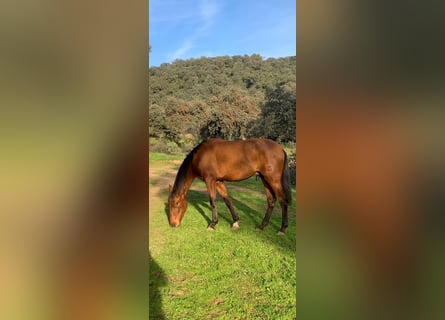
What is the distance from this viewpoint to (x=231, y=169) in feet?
19.1

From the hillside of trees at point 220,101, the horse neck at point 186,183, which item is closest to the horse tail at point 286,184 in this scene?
the horse neck at point 186,183

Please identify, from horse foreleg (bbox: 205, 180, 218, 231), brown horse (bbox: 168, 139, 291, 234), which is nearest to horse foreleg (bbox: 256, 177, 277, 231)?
brown horse (bbox: 168, 139, 291, 234)

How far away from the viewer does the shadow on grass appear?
2.83m

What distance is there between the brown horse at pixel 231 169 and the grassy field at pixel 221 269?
42cm

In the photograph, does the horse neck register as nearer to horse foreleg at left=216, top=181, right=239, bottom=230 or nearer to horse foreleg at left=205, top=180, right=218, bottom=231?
horse foreleg at left=205, top=180, right=218, bottom=231

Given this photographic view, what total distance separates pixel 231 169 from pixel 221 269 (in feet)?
7.90

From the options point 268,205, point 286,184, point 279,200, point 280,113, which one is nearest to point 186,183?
point 268,205

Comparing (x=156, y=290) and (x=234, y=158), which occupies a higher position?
(x=234, y=158)

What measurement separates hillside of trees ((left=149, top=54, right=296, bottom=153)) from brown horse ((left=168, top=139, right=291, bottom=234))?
6.58 meters

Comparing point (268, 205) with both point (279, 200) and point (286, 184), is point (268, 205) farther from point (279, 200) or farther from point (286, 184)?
point (286, 184)
